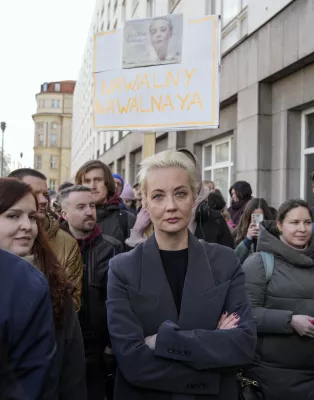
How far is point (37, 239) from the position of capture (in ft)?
7.67

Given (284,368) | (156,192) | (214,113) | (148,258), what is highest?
(214,113)

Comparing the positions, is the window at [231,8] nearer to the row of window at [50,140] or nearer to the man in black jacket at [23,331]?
the man in black jacket at [23,331]

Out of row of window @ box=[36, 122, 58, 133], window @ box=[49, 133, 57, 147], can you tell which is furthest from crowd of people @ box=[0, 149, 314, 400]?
row of window @ box=[36, 122, 58, 133]

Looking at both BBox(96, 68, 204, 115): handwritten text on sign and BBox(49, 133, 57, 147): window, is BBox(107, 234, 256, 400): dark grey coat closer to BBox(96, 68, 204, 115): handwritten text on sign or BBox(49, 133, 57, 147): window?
BBox(96, 68, 204, 115): handwritten text on sign

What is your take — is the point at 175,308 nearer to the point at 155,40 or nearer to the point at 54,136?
the point at 155,40

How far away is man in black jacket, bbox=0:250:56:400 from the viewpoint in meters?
1.35

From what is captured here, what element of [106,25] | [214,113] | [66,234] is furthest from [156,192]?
[106,25]

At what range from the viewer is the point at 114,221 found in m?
4.09

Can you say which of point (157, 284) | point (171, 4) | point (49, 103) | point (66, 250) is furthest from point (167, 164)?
point (49, 103)

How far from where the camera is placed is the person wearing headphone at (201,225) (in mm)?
3547

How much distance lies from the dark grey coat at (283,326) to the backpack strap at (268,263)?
2cm

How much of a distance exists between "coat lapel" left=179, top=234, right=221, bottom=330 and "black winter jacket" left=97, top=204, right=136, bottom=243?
1679 mm

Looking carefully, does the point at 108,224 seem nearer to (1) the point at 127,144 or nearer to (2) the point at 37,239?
(2) the point at 37,239

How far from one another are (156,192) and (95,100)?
2.93m
